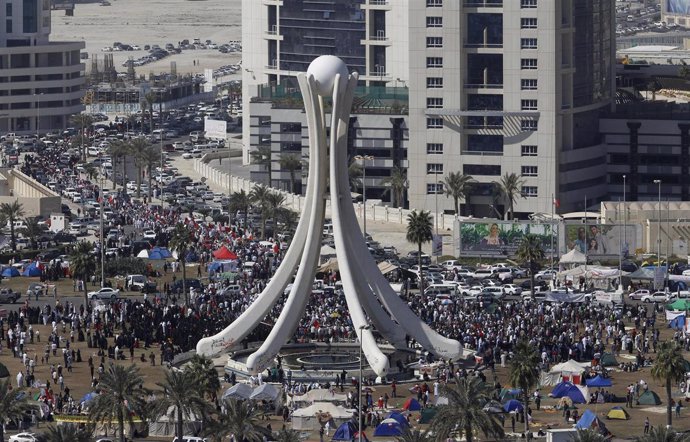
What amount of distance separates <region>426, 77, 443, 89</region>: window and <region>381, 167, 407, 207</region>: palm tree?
7.40m

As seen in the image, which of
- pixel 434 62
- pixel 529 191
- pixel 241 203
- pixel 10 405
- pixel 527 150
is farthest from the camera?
pixel 527 150

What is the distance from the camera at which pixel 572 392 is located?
117625 millimetres

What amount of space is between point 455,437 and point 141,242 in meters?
68.1

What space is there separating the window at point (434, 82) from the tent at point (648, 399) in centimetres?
7338

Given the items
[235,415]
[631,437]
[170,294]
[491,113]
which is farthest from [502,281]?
[235,415]

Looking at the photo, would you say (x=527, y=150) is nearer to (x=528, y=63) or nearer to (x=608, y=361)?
(x=528, y=63)

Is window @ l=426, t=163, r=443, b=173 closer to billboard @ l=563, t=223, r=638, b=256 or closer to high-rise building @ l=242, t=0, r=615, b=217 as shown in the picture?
high-rise building @ l=242, t=0, r=615, b=217

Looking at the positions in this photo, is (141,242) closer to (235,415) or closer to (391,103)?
(391,103)

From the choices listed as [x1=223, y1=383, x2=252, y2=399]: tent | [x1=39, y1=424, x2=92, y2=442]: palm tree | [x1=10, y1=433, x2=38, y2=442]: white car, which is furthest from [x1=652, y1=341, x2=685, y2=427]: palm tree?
[x1=39, y1=424, x2=92, y2=442]: palm tree

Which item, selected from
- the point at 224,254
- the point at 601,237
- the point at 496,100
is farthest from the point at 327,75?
the point at 496,100

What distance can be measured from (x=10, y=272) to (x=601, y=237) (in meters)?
36.7

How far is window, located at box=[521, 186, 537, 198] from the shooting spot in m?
188

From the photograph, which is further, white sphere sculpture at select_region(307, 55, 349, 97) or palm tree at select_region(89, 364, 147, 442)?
white sphere sculpture at select_region(307, 55, 349, 97)

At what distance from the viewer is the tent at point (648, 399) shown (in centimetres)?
11781
